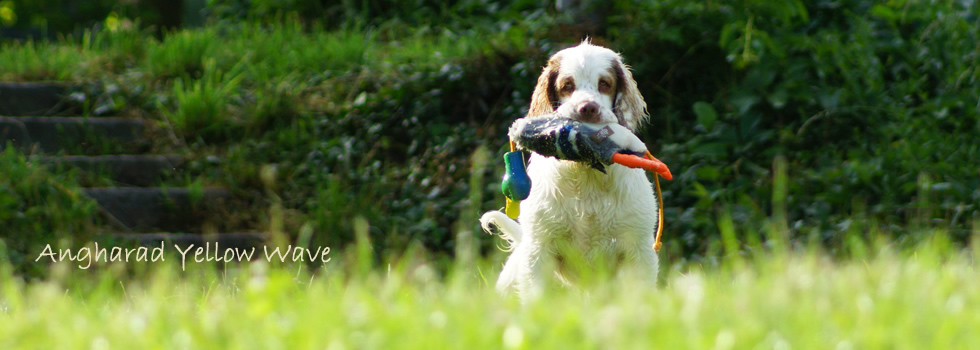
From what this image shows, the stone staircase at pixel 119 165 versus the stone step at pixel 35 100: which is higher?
the stone step at pixel 35 100

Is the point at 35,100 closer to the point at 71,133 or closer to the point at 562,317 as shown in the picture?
the point at 71,133

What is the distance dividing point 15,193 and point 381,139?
2.25 metres

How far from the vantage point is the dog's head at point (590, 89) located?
3.08 m

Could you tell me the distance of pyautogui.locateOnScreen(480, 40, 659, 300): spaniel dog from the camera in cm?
315

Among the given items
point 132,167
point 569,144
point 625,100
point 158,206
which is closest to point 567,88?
point 625,100

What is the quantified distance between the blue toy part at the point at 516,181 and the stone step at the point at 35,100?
4680mm

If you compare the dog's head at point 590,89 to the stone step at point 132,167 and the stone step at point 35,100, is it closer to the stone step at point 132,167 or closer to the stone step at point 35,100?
the stone step at point 132,167

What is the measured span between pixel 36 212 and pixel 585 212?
358cm

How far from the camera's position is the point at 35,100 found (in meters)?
6.59

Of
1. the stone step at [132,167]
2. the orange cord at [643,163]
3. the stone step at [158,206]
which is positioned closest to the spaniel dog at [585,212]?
the orange cord at [643,163]

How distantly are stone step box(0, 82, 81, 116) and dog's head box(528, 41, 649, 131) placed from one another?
4536 millimetres

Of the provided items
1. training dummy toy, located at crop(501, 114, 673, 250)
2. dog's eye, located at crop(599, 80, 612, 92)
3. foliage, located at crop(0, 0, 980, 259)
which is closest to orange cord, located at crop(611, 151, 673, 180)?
training dummy toy, located at crop(501, 114, 673, 250)

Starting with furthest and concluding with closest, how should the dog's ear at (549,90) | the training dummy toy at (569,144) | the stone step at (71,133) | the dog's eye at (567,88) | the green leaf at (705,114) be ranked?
1. the stone step at (71,133)
2. the green leaf at (705,114)
3. the dog's ear at (549,90)
4. the dog's eye at (567,88)
5. the training dummy toy at (569,144)

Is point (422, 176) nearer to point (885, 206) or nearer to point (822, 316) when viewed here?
point (885, 206)
